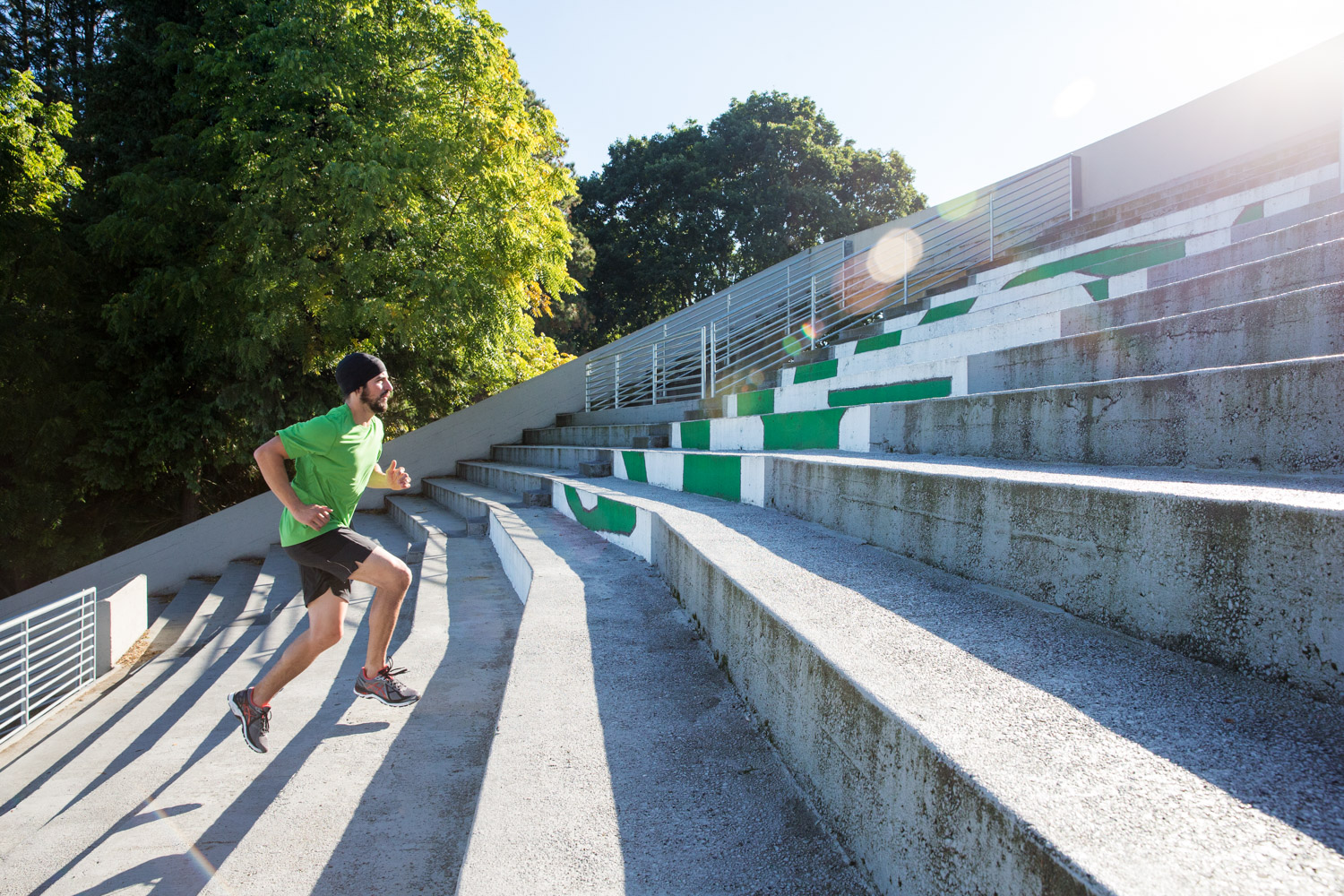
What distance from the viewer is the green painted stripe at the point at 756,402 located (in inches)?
240

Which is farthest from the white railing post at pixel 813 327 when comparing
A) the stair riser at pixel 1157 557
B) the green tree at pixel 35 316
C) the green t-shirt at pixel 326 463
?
the green tree at pixel 35 316

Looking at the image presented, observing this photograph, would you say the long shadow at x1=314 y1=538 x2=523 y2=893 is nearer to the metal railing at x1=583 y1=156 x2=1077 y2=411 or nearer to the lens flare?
the metal railing at x1=583 y1=156 x2=1077 y2=411

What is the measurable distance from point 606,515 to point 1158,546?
11.3ft

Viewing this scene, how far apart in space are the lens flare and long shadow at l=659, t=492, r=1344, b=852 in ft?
26.3

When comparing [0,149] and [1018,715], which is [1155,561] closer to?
[1018,715]

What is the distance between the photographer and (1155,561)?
1349 mm

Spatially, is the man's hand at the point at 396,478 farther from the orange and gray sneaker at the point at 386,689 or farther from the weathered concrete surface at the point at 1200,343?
the weathered concrete surface at the point at 1200,343

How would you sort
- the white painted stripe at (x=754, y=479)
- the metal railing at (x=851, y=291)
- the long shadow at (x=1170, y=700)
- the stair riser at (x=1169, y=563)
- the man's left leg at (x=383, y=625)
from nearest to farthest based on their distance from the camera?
the long shadow at (x=1170, y=700) → the stair riser at (x=1169, y=563) → the man's left leg at (x=383, y=625) → the white painted stripe at (x=754, y=479) → the metal railing at (x=851, y=291)

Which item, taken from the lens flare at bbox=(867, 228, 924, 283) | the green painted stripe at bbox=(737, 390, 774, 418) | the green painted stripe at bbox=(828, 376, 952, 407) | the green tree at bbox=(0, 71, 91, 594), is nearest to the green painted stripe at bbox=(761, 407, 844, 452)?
the green painted stripe at bbox=(828, 376, 952, 407)

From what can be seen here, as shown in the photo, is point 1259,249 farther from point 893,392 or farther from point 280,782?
point 280,782

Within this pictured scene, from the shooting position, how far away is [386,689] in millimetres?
2650

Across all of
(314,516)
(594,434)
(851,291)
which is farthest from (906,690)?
(851,291)

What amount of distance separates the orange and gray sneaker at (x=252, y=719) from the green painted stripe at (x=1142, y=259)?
5.28 m

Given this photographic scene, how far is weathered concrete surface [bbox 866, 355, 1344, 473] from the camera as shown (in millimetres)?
1622
